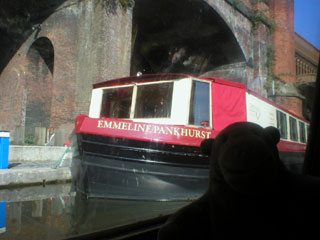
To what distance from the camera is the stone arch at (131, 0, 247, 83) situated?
593cm

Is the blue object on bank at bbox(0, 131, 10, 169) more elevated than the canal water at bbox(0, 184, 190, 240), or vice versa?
the blue object on bank at bbox(0, 131, 10, 169)

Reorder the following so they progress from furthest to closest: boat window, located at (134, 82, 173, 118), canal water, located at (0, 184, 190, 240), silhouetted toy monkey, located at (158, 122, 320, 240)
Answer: boat window, located at (134, 82, 173, 118) → canal water, located at (0, 184, 190, 240) → silhouetted toy monkey, located at (158, 122, 320, 240)

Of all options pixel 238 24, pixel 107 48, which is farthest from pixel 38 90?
pixel 238 24

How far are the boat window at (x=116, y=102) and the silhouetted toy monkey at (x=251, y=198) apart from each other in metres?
2.84

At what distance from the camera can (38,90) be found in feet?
36.5

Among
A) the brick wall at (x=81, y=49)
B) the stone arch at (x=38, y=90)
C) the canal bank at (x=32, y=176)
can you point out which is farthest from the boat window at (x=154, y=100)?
the stone arch at (x=38, y=90)

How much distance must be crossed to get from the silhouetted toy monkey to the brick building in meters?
4.28

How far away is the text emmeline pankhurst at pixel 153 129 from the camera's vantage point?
321cm

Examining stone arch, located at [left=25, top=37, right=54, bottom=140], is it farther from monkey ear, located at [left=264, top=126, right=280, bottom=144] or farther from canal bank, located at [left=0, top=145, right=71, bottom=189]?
monkey ear, located at [left=264, top=126, right=280, bottom=144]

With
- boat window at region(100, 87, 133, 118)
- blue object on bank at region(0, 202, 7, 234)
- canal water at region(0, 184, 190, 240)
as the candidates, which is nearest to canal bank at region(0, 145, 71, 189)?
canal water at region(0, 184, 190, 240)

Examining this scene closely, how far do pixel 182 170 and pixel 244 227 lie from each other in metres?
2.45

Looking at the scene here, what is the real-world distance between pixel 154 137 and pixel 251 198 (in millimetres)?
2591

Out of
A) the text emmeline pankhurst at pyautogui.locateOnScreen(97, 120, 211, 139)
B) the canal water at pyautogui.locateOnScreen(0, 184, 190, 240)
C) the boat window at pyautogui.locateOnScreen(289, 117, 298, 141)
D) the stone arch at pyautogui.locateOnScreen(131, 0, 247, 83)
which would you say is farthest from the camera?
the stone arch at pyautogui.locateOnScreen(131, 0, 247, 83)

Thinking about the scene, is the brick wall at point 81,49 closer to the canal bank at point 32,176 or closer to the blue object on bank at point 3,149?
the blue object on bank at point 3,149
